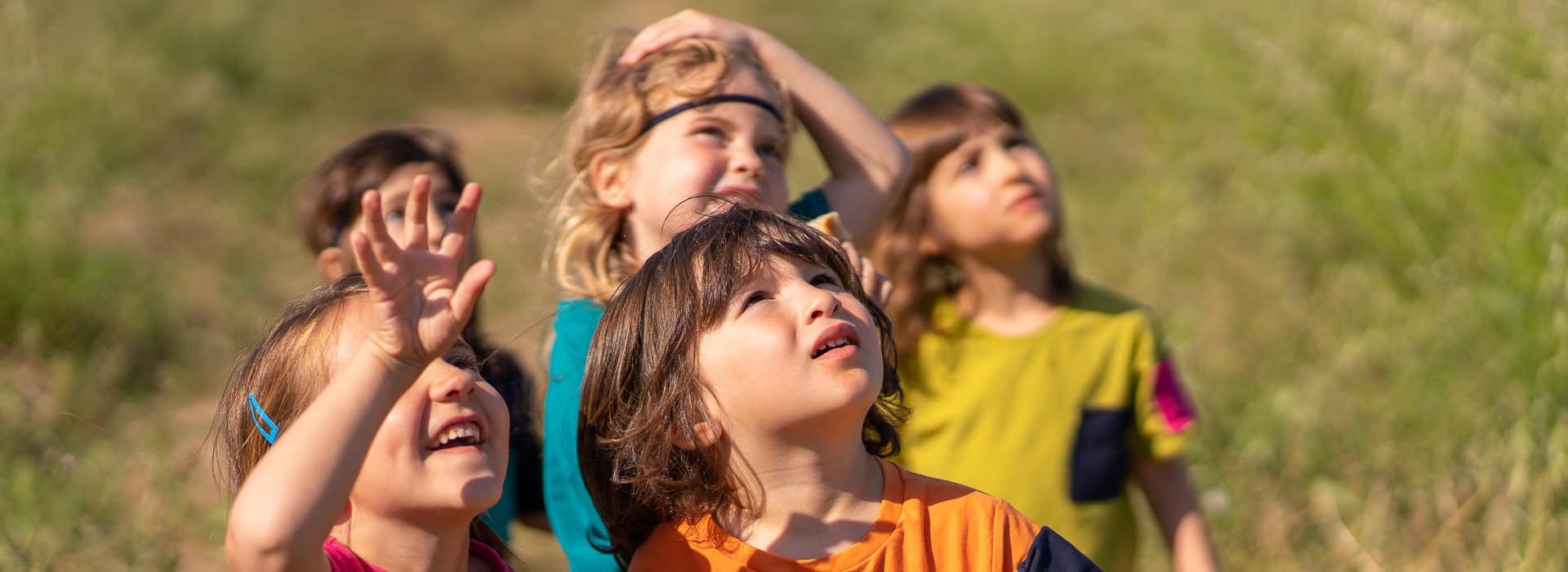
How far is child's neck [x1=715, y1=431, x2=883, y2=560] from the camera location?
1.68m

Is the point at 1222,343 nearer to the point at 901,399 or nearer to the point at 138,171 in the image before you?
the point at 901,399

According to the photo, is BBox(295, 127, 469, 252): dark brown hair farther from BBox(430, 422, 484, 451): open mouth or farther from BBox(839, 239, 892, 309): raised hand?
BBox(430, 422, 484, 451): open mouth

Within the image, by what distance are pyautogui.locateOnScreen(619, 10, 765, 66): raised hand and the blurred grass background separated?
36cm

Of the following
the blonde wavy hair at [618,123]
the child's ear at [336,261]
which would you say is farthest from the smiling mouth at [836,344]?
the child's ear at [336,261]

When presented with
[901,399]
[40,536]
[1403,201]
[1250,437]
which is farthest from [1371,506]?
[40,536]

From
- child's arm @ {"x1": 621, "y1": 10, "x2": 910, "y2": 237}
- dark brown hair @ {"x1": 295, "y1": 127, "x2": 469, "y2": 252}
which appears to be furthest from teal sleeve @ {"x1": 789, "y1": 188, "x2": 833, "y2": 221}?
dark brown hair @ {"x1": 295, "y1": 127, "x2": 469, "y2": 252}

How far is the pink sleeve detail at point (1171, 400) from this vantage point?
259 centimetres

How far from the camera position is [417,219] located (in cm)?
140

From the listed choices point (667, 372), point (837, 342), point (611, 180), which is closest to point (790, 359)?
point (837, 342)

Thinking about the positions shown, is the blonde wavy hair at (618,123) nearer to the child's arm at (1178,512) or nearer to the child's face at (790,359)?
the child's face at (790,359)

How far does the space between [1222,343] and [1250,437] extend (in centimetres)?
69

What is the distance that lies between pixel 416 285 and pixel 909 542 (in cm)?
64

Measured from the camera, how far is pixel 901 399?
198cm

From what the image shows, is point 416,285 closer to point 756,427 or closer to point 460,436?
point 460,436
